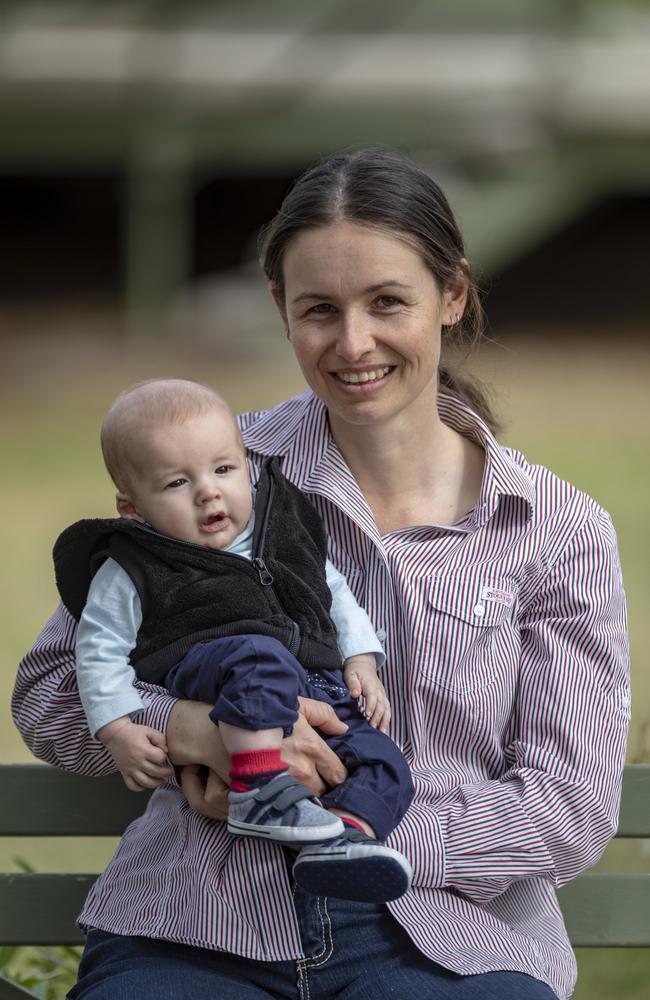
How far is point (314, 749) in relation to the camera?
2.07 metres

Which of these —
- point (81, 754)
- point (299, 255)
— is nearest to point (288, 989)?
point (81, 754)

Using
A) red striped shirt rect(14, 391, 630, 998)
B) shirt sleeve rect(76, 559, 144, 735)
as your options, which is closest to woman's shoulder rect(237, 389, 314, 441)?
red striped shirt rect(14, 391, 630, 998)

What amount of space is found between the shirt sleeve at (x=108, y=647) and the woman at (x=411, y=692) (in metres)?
0.07

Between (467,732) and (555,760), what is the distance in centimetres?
15

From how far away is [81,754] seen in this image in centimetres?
234

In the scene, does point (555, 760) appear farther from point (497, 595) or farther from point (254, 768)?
point (254, 768)

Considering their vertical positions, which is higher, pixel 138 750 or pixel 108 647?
pixel 108 647

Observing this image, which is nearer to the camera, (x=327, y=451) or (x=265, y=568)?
(x=265, y=568)

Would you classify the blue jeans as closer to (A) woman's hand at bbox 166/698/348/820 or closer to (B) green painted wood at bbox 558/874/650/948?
(A) woman's hand at bbox 166/698/348/820

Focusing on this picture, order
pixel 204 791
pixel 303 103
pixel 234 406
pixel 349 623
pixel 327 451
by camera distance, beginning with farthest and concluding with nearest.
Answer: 1. pixel 303 103
2. pixel 234 406
3. pixel 327 451
4. pixel 349 623
5. pixel 204 791

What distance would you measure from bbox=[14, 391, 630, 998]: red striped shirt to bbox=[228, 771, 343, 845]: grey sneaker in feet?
0.48

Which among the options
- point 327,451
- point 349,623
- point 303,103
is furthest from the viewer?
point 303,103

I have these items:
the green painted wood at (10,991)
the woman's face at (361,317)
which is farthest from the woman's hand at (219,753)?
the green painted wood at (10,991)

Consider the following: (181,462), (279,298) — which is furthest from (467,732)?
(279,298)
